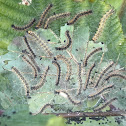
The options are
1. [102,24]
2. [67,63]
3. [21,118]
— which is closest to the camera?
[21,118]

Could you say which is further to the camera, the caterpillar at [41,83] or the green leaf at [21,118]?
the caterpillar at [41,83]

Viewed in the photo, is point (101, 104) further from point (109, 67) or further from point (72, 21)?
point (72, 21)

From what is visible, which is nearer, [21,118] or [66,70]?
[21,118]

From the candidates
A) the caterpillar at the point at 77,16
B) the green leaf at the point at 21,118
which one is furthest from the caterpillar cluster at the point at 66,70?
the green leaf at the point at 21,118


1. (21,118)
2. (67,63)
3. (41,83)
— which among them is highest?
(67,63)

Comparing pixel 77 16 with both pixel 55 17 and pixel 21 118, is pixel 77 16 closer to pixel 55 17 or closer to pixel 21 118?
pixel 55 17

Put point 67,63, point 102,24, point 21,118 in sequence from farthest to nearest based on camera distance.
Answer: point 102,24, point 67,63, point 21,118

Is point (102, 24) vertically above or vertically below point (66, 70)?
above

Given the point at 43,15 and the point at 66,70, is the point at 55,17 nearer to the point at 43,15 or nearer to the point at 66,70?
the point at 43,15

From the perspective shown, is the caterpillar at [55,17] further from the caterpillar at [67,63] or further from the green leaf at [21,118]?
the green leaf at [21,118]

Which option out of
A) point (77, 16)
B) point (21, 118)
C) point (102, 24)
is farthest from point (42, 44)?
point (21, 118)

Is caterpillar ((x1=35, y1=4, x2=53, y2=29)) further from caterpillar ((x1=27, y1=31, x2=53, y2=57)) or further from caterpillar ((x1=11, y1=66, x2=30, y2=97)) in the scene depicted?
caterpillar ((x1=11, y1=66, x2=30, y2=97))
